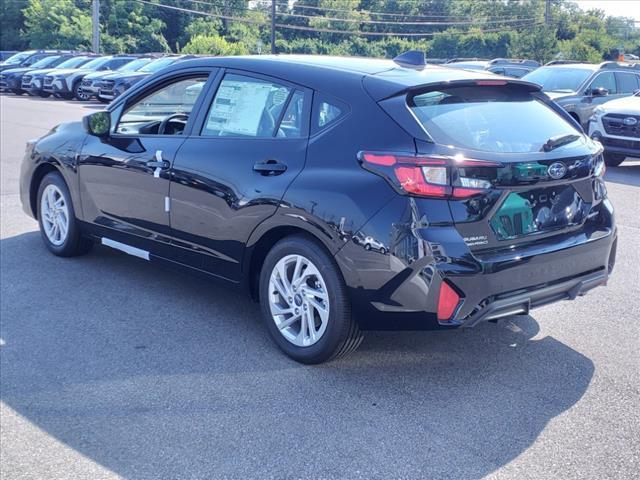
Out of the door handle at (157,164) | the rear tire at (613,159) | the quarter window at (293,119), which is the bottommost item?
the rear tire at (613,159)

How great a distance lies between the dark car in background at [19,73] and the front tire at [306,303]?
30.3 meters

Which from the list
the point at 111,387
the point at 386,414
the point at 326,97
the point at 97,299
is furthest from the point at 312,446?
the point at 97,299

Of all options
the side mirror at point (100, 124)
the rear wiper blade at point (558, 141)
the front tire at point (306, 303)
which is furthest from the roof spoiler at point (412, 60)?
the side mirror at point (100, 124)

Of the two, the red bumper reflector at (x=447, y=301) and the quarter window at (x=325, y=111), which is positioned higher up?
the quarter window at (x=325, y=111)

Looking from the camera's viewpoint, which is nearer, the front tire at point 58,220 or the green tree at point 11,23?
the front tire at point 58,220

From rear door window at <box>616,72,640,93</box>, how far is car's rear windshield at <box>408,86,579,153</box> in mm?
11773

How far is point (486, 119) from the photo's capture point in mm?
4312

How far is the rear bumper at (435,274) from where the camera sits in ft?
12.7

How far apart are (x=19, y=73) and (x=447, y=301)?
31838mm

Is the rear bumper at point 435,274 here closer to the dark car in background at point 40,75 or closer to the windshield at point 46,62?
the dark car in background at point 40,75

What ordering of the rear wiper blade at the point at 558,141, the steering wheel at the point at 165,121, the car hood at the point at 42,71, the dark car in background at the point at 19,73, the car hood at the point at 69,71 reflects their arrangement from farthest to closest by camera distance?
the dark car in background at the point at 19,73
the car hood at the point at 42,71
the car hood at the point at 69,71
the steering wheel at the point at 165,121
the rear wiper blade at the point at 558,141

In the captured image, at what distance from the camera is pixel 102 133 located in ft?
19.5

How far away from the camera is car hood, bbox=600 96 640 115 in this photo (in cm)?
1266

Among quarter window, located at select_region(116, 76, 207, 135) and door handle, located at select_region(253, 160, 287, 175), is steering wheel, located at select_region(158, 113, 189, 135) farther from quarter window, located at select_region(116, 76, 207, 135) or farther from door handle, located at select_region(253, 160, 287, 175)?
door handle, located at select_region(253, 160, 287, 175)
